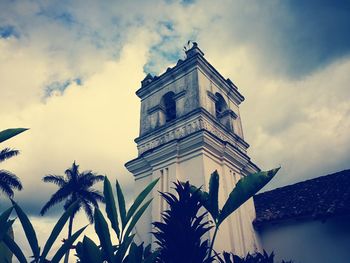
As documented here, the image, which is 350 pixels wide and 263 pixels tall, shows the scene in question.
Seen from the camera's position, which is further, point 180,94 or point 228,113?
point 228,113

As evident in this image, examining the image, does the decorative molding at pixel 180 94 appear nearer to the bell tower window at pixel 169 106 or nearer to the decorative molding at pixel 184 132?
the bell tower window at pixel 169 106

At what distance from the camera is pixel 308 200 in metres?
10.0

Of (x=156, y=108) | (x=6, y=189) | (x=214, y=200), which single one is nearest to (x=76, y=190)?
(x=6, y=189)

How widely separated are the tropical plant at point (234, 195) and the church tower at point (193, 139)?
432cm

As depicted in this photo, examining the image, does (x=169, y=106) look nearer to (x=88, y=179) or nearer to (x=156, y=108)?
(x=156, y=108)

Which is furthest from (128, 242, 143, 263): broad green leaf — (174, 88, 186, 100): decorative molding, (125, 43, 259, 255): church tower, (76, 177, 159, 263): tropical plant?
(174, 88, 186, 100): decorative molding

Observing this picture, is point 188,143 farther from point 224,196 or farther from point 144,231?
point 144,231

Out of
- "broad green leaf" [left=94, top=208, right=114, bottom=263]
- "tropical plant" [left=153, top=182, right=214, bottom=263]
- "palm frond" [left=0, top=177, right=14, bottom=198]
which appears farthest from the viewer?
"palm frond" [left=0, top=177, right=14, bottom=198]

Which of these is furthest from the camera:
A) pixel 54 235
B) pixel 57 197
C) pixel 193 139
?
pixel 57 197

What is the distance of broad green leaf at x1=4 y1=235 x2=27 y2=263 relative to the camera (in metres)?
2.71

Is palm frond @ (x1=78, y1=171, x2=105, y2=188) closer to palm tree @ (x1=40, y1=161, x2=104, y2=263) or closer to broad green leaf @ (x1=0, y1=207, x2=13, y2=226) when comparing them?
palm tree @ (x1=40, y1=161, x2=104, y2=263)

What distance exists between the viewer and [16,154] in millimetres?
21125

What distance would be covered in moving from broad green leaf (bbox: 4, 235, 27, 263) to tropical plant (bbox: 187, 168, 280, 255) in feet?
7.64

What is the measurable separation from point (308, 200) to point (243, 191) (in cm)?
705
